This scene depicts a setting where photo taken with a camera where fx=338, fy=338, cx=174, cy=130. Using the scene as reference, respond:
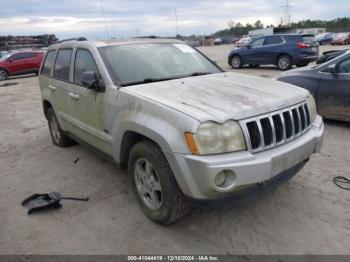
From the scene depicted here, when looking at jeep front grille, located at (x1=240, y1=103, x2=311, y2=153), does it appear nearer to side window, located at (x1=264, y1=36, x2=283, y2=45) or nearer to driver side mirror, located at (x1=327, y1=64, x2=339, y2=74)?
driver side mirror, located at (x1=327, y1=64, x2=339, y2=74)

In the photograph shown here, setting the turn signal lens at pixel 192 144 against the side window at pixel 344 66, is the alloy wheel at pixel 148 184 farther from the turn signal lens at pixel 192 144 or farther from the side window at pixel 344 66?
the side window at pixel 344 66

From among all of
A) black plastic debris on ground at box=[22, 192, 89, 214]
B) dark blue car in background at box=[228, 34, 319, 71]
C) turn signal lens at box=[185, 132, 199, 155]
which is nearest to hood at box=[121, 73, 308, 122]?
turn signal lens at box=[185, 132, 199, 155]

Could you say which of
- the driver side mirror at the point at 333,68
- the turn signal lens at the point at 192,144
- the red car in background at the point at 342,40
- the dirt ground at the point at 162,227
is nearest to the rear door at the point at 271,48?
the driver side mirror at the point at 333,68

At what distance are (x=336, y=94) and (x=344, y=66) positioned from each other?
53 cm

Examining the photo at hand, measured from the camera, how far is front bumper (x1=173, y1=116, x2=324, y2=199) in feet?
8.34

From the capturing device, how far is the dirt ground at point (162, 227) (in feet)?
9.76

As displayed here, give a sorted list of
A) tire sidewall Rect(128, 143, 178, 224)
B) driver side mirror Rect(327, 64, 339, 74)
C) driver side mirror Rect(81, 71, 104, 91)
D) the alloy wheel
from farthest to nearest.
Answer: driver side mirror Rect(327, 64, 339, 74)
driver side mirror Rect(81, 71, 104, 91)
the alloy wheel
tire sidewall Rect(128, 143, 178, 224)

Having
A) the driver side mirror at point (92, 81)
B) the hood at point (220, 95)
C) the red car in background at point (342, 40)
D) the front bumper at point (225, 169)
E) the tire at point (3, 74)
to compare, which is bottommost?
the red car in background at point (342, 40)

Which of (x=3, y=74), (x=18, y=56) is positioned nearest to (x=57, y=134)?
(x=18, y=56)

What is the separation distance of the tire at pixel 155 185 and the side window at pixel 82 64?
3.93 ft

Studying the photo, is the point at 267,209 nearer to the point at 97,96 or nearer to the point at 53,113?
the point at 97,96

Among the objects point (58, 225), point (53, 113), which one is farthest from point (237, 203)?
point (53, 113)

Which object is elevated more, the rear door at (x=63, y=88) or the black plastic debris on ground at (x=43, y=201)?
the rear door at (x=63, y=88)

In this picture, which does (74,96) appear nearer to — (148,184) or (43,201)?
(43,201)
